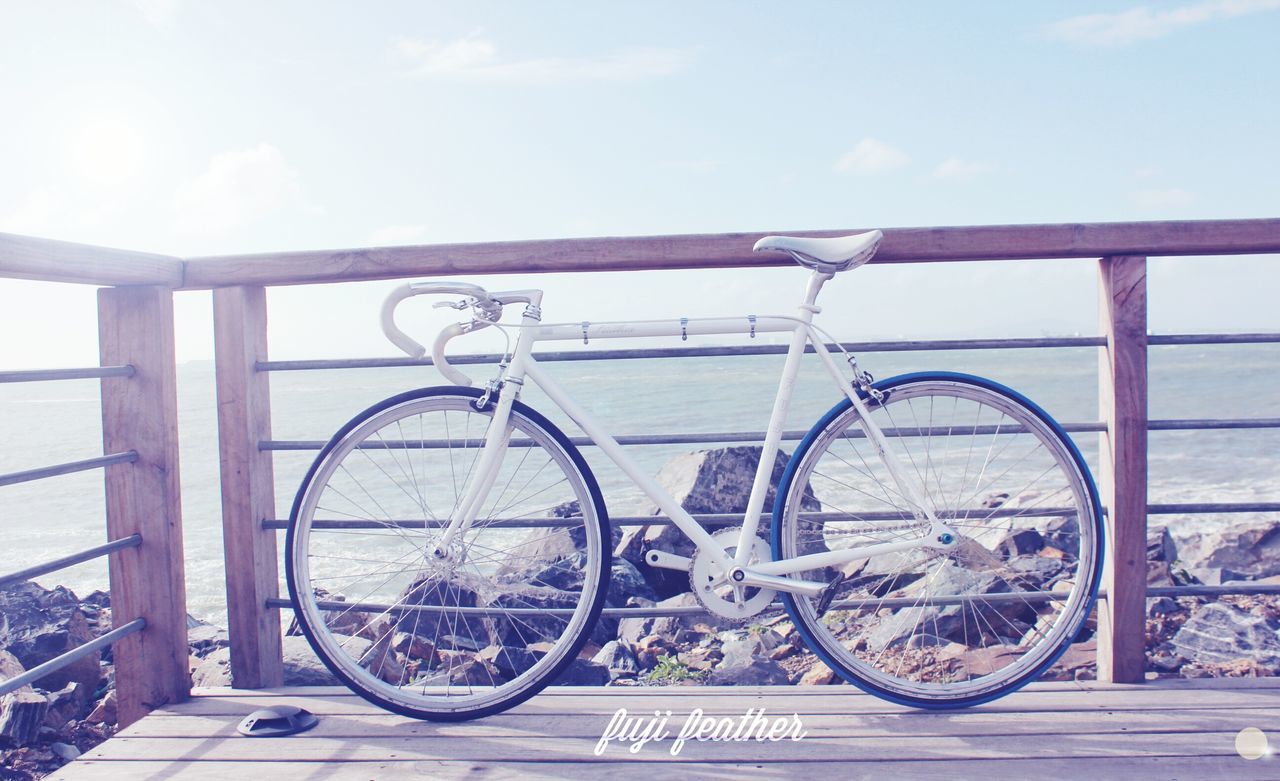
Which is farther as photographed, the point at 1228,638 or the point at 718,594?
the point at 1228,638

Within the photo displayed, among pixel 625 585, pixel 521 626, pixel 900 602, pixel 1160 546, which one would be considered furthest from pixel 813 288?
pixel 1160 546

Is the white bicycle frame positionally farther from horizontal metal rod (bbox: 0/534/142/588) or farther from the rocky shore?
horizontal metal rod (bbox: 0/534/142/588)

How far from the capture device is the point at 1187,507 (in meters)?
2.51

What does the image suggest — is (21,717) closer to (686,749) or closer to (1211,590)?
(686,749)

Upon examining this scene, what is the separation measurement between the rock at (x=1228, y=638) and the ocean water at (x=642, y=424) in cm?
268

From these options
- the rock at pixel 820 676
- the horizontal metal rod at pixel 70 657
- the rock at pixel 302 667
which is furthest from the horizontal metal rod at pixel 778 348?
the rock at pixel 820 676

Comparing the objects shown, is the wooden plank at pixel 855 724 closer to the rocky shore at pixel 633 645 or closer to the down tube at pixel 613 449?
the rocky shore at pixel 633 645

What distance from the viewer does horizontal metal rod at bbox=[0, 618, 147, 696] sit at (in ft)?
6.49

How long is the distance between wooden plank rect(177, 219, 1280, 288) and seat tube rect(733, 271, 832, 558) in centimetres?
14

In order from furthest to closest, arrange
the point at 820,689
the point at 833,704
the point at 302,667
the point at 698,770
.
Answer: the point at 302,667
the point at 820,689
the point at 833,704
the point at 698,770

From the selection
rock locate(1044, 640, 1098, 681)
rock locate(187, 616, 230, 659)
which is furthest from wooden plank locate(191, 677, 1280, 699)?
rock locate(187, 616, 230, 659)

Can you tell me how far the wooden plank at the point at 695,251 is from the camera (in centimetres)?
234

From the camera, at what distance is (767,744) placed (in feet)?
6.90

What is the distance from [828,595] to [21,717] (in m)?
3.23
